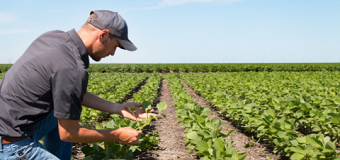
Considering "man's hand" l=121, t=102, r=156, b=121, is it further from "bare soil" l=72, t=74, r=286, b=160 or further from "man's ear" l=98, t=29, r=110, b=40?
"bare soil" l=72, t=74, r=286, b=160

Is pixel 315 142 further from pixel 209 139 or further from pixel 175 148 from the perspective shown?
pixel 175 148

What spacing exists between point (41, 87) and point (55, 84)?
14cm

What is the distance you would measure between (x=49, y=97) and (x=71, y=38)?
440 millimetres

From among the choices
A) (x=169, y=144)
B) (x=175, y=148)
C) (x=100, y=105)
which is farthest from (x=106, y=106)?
(x=169, y=144)

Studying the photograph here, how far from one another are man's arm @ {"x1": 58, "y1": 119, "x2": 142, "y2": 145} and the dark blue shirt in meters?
0.09

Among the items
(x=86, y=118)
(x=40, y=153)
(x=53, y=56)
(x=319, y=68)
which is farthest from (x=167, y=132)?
(x=319, y=68)

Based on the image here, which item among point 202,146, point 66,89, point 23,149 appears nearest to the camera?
point 66,89

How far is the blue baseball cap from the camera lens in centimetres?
158

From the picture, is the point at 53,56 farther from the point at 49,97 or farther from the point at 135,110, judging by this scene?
the point at 135,110

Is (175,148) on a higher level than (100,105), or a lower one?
lower

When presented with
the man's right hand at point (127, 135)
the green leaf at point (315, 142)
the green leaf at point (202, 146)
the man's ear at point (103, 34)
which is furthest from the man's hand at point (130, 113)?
the green leaf at point (315, 142)

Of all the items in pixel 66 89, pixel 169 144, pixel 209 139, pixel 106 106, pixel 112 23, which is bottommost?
pixel 169 144

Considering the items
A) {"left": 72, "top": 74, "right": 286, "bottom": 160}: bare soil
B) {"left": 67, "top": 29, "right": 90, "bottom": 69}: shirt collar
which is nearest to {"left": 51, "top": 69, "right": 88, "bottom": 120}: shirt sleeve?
{"left": 67, "top": 29, "right": 90, "bottom": 69}: shirt collar

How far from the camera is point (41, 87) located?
4.66 feet
